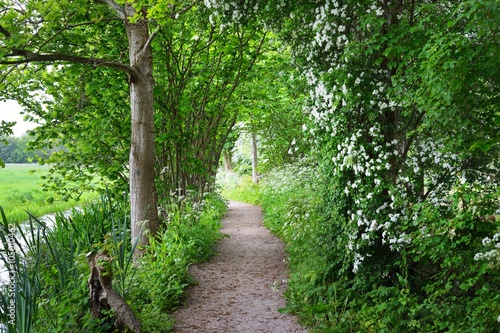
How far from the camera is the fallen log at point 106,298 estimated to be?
436 centimetres

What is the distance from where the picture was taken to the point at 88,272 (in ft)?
15.3

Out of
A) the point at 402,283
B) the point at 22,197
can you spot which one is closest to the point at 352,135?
the point at 402,283

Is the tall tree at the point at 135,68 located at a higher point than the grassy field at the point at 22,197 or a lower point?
higher

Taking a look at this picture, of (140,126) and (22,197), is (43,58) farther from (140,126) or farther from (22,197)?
(22,197)

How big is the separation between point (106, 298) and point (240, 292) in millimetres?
2499

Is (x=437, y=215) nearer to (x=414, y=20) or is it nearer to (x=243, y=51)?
(x=414, y=20)

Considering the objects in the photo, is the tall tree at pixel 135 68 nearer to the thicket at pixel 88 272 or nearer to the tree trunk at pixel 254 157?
the thicket at pixel 88 272

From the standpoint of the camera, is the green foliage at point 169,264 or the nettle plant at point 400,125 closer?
the nettle plant at point 400,125

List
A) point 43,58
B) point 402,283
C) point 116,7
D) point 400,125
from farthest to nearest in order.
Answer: point 116,7, point 43,58, point 400,125, point 402,283

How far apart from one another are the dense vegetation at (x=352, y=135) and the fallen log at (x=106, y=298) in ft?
0.48

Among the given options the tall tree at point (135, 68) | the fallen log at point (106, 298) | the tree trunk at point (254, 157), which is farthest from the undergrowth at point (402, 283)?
the tree trunk at point (254, 157)

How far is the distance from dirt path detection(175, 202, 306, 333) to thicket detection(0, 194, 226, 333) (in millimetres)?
264

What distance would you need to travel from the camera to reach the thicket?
3646mm

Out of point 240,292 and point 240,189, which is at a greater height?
point 240,189
